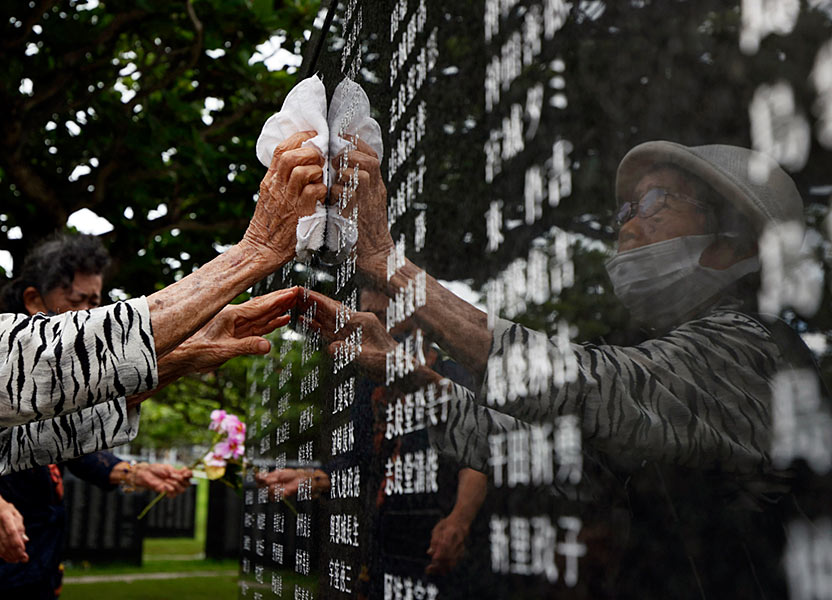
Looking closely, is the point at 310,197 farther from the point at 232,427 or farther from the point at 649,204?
the point at 232,427

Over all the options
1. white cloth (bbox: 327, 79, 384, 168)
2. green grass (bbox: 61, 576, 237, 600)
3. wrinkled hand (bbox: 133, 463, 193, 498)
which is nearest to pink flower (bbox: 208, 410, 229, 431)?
wrinkled hand (bbox: 133, 463, 193, 498)

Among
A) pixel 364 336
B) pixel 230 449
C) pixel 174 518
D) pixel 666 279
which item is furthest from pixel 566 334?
pixel 174 518

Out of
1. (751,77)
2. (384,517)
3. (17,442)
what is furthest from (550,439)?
(17,442)

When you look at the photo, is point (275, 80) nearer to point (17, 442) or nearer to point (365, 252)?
point (17, 442)

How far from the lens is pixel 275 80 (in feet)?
13.3

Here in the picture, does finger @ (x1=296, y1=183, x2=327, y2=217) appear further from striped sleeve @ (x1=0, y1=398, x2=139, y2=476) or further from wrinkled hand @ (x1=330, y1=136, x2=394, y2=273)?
striped sleeve @ (x1=0, y1=398, x2=139, y2=476)

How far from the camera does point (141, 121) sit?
3.58 m

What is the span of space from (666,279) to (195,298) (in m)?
1.01

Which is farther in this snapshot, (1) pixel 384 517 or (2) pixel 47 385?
(2) pixel 47 385

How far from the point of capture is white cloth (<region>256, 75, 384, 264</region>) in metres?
1.46

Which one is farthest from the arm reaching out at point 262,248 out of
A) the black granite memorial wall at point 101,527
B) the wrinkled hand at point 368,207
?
the black granite memorial wall at point 101,527

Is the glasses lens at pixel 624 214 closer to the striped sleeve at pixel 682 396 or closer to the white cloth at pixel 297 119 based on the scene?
the striped sleeve at pixel 682 396

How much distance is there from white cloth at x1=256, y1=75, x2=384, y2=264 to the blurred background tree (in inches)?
71.0

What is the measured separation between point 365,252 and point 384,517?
44cm
